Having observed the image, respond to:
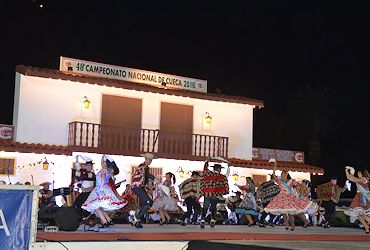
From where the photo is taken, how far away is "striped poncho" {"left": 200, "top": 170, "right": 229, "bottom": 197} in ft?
48.2

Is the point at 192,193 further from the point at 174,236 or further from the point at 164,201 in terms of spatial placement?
the point at 174,236

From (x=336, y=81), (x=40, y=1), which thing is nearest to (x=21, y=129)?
(x=40, y=1)

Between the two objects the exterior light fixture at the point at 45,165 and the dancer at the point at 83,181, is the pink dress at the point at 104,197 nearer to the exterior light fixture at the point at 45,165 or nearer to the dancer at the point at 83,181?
the dancer at the point at 83,181

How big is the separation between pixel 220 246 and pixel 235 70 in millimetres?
40009

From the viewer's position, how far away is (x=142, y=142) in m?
22.8

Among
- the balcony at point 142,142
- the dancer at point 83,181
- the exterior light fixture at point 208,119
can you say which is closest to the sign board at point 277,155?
the balcony at point 142,142

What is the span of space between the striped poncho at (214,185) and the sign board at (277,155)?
39.6 ft

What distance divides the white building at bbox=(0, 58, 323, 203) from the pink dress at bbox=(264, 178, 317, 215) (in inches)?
330

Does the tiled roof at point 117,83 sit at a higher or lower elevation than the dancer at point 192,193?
higher

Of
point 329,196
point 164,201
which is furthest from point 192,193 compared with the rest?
point 329,196

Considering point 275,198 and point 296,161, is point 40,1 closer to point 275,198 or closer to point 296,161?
point 296,161

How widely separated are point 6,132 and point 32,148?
134cm

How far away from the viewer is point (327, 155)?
48.1 meters

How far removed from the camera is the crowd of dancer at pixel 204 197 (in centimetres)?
1225
